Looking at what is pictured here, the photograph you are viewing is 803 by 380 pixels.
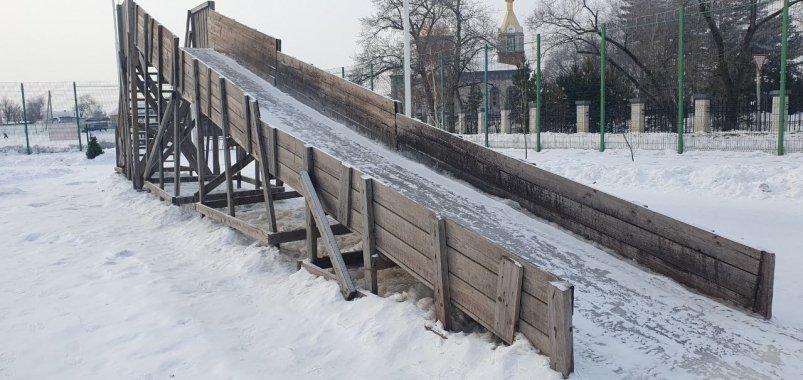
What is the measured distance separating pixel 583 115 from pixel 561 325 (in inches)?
675

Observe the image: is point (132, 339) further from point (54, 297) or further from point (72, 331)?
point (54, 297)

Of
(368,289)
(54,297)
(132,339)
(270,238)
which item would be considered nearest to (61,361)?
(132,339)

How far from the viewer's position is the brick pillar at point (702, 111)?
17.8 meters

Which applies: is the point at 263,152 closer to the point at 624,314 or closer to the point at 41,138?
the point at 624,314

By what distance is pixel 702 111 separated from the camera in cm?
1817

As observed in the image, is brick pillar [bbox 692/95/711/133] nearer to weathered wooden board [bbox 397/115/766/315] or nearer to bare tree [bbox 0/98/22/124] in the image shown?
weathered wooden board [bbox 397/115/766/315]

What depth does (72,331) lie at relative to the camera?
17.1 feet

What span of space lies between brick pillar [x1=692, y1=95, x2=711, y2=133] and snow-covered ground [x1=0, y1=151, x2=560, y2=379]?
14147mm

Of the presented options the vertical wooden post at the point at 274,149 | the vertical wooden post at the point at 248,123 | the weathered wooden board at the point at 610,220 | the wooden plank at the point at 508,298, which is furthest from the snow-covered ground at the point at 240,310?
the vertical wooden post at the point at 248,123

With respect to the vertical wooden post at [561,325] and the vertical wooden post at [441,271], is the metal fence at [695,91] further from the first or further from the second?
the vertical wooden post at [561,325]

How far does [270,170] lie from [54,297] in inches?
97.4

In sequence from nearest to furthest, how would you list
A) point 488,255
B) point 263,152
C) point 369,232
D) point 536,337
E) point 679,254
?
point 536,337, point 488,255, point 679,254, point 369,232, point 263,152

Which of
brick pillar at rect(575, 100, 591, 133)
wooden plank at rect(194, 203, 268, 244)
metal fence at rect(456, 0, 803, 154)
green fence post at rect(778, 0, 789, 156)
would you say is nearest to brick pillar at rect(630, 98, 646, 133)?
metal fence at rect(456, 0, 803, 154)

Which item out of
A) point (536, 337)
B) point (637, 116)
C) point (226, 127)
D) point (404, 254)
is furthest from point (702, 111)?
point (536, 337)
